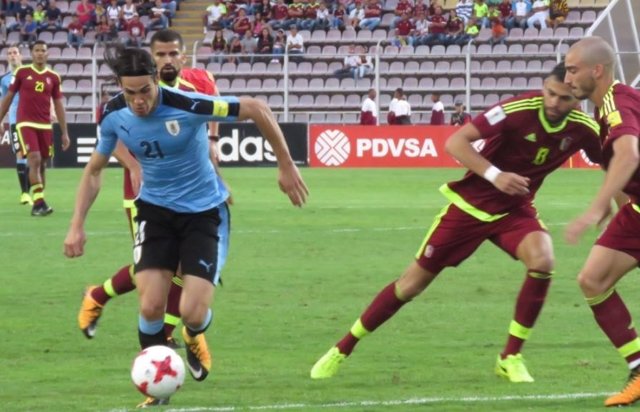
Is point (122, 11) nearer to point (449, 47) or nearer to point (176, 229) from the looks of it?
point (449, 47)

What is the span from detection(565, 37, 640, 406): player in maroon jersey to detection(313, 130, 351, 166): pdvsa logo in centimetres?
2637

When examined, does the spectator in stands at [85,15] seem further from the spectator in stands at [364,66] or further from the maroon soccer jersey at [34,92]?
the maroon soccer jersey at [34,92]

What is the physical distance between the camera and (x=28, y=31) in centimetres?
4169

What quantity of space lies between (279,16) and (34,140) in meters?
20.5

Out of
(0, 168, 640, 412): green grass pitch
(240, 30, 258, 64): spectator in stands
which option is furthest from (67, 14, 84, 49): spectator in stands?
(0, 168, 640, 412): green grass pitch

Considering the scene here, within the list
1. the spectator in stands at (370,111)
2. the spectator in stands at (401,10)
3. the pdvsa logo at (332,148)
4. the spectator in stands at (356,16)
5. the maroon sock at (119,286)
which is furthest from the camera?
the spectator in stands at (356,16)

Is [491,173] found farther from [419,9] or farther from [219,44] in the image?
[419,9]

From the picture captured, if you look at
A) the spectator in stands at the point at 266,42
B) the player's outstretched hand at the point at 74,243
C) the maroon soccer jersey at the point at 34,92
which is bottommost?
the spectator in stands at the point at 266,42

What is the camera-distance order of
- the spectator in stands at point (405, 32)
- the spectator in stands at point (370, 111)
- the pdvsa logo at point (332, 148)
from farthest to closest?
the spectator in stands at point (405, 32) < the spectator in stands at point (370, 111) < the pdvsa logo at point (332, 148)

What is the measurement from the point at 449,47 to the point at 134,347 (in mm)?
29091

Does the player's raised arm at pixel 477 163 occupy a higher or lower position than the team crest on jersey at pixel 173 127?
lower

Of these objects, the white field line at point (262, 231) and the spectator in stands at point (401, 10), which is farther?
the spectator in stands at point (401, 10)

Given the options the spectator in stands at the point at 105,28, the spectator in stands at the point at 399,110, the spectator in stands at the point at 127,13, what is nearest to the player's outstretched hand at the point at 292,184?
the spectator in stands at the point at 399,110

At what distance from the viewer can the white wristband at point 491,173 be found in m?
8.05
